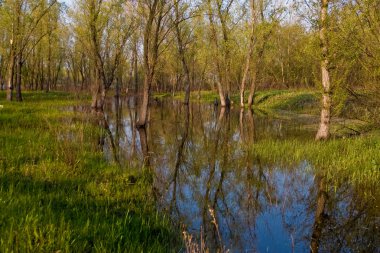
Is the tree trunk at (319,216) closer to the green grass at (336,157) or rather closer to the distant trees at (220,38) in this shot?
the green grass at (336,157)

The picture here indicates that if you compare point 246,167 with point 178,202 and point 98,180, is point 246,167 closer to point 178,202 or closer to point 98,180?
point 178,202

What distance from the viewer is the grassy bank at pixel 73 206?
4629 mm

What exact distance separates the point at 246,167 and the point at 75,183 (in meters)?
6.10

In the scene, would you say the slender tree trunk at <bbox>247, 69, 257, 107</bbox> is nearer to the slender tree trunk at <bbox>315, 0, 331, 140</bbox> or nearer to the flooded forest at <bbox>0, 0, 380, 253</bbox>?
the flooded forest at <bbox>0, 0, 380, 253</bbox>

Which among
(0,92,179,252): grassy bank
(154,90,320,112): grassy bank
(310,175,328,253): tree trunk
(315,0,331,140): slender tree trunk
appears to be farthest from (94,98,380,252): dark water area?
(154,90,320,112): grassy bank

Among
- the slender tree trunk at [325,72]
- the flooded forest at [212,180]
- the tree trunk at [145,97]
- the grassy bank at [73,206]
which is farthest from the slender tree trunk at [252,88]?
the grassy bank at [73,206]

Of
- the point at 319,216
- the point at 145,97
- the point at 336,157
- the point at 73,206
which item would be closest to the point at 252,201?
the point at 319,216

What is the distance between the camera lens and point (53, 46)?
5681cm

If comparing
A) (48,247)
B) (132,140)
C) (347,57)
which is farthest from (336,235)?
(132,140)

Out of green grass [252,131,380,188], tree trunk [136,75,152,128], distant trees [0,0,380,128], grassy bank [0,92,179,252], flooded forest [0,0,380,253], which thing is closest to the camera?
grassy bank [0,92,179,252]

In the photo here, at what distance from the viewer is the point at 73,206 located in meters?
6.36

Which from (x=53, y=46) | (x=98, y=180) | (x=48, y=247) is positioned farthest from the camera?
(x=53, y=46)

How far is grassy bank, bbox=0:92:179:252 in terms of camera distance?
4.63m

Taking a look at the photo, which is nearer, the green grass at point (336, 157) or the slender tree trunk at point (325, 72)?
the green grass at point (336, 157)
